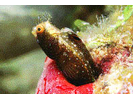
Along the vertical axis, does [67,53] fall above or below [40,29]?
below

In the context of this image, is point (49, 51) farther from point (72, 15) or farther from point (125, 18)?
point (72, 15)

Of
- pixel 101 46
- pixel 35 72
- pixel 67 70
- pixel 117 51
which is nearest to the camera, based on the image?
pixel 67 70

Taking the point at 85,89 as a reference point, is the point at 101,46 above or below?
above

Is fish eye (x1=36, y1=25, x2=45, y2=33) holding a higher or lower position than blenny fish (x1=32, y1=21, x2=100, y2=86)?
higher

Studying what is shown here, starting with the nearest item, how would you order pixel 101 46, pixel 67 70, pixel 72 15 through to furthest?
pixel 67 70 < pixel 101 46 < pixel 72 15

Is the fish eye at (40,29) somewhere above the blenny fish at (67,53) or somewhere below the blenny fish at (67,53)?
above
